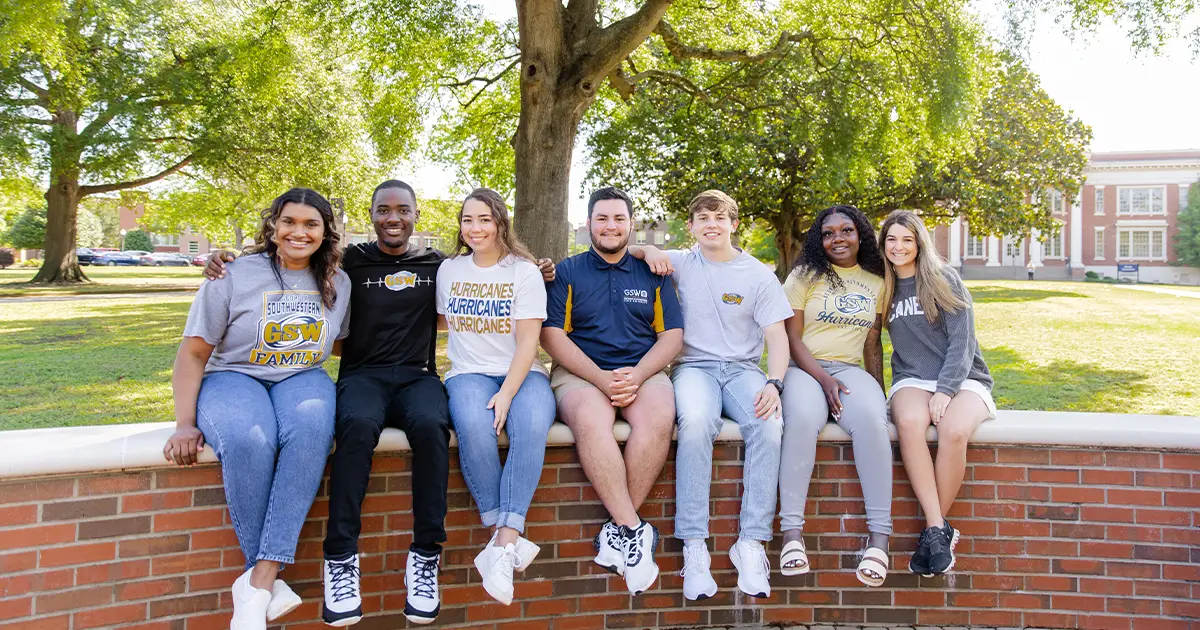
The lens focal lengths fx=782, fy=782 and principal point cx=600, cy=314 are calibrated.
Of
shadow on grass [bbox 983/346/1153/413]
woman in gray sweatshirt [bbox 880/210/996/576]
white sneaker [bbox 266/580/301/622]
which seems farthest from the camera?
shadow on grass [bbox 983/346/1153/413]

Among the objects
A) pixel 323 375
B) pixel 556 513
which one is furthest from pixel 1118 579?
pixel 323 375

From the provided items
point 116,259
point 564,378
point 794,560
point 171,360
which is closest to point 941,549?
point 794,560

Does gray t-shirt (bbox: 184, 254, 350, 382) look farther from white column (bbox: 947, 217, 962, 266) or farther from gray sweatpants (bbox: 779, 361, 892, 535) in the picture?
white column (bbox: 947, 217, 962, 266)

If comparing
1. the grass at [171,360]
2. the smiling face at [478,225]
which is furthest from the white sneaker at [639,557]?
the grass at [171,360]

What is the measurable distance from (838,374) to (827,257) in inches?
29.0

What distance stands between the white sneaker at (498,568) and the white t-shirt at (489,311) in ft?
2.78

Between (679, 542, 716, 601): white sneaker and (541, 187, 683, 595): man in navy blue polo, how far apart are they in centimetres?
15

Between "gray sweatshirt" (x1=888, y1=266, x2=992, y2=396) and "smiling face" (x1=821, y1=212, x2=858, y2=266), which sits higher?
"smiling face" (x1=821, y1=212, x2=858, y2=266)

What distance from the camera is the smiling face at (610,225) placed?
13.3 feet

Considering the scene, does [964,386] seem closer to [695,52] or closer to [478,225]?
[478,225]

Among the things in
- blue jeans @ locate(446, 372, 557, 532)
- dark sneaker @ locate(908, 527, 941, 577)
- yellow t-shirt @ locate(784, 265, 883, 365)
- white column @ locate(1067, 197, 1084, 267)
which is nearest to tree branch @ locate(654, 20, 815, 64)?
yellow t-shirt @ locate(784, 265, 883, 365)

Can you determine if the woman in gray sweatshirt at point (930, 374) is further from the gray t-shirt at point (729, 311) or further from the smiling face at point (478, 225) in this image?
the smiling face at point (478, 225)

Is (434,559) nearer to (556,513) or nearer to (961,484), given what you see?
(556,513)

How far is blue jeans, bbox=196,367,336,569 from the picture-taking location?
119 inches
